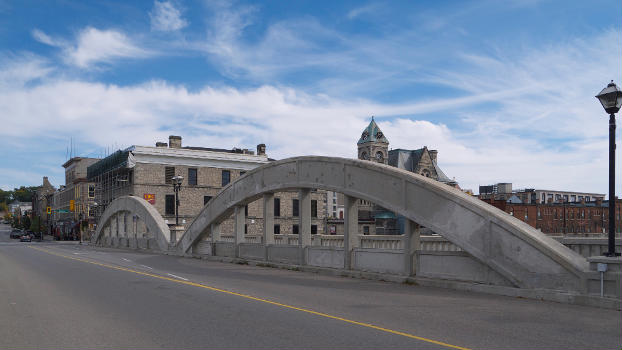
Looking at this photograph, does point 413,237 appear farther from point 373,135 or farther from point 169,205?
point 373,135

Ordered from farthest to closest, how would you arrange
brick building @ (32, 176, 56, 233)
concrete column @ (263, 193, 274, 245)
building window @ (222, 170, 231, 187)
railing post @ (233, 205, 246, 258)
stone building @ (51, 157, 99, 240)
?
1. brick building @ (32, 176, 56, 233)
2. stone building @ (51, 157, 99, 240)
3. building window @ (222, 170, 231, 187)
4. railing post @ (233, 205, 246, 258)
5. concrete column @ (263, 193, 274, 245)

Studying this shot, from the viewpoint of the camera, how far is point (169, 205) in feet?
211

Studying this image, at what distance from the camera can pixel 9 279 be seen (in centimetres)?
1805

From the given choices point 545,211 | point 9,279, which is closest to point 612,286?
point 9,279

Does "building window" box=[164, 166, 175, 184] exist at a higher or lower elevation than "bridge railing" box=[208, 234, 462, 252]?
higher

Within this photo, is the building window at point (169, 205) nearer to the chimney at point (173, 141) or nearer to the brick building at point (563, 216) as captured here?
the chimney at point (173, 141)

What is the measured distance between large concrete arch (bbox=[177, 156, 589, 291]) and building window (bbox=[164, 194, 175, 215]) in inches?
1678

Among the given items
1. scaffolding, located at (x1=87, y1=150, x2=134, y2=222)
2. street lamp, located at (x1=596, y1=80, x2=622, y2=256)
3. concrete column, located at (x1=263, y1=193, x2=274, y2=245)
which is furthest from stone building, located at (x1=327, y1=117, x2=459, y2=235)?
street lamp, located at (x1=596, y1=80, x2=622, y2=256)

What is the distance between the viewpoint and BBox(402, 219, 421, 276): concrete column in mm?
16984

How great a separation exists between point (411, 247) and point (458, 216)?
211 centimetres

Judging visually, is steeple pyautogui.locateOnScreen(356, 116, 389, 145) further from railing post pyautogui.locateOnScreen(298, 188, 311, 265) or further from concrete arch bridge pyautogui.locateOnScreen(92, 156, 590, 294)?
railing post pyautogui.locateOnScreen(298, 188, 311, 265)

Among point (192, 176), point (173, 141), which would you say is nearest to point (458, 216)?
point (192, 176)

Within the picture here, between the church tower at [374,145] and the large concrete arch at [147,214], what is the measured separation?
72857mm

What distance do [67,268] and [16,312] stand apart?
12.2 meters
